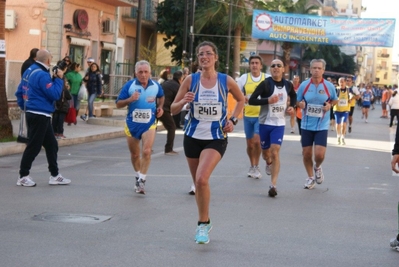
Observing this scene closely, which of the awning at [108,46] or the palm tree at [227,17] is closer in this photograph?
the awning at [108,46]

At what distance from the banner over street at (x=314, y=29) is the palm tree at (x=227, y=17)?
21.2 ft

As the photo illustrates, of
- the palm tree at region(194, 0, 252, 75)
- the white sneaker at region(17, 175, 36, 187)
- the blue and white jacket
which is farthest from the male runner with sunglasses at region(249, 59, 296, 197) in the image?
the palm tree at region(194, 0, 252, 75)

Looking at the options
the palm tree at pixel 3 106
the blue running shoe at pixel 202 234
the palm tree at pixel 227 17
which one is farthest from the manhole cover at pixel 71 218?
the palm tree at pixel 227 17

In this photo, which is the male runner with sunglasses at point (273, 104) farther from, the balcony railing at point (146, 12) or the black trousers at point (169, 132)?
the balcony railing at point (146, 12)

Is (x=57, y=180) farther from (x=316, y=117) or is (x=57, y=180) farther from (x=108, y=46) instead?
(x=108, y=46)

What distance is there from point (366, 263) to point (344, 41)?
113ft

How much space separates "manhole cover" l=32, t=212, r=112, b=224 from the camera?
30.5 ft

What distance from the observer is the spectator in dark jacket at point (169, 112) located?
18.3 m

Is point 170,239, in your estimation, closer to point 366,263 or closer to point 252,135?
point 366,263

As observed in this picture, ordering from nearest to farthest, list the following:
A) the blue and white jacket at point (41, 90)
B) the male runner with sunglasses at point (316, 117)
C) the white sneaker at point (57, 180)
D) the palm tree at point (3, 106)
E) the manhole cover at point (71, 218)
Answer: the manhole cover at point (71, 218) → the blue and white jacket at point (41, 90) → the white sneaker at point (57, 180) → the male runner with sunglasses at point (316, 117) → the palm tree at point (3, 106)

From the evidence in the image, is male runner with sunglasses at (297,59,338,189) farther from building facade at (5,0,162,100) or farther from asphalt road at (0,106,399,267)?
building facade at (5,0,162,100)

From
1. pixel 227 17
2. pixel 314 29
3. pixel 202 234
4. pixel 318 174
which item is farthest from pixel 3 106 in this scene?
pixel 227 17

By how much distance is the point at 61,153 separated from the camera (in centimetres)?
1764

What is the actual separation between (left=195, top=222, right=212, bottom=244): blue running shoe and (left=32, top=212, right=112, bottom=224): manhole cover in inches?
59.5
